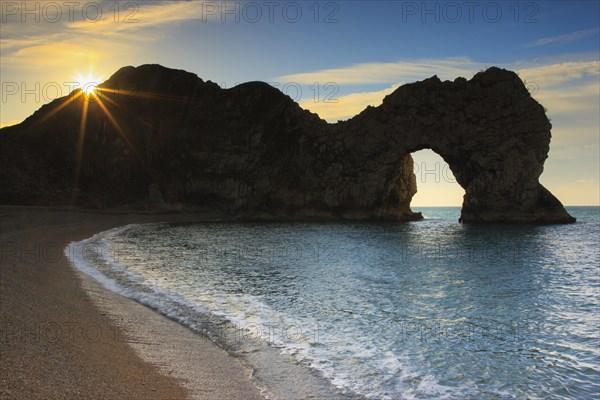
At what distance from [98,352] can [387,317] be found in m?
7.30

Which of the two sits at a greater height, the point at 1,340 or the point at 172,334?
the point at 1,340

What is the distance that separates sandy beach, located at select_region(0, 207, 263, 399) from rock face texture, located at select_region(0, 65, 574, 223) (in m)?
66.3

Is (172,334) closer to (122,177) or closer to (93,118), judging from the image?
(122,177)

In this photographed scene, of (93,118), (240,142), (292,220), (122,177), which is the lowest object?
(292,220)

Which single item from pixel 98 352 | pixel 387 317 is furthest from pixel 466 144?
pixel 98 352

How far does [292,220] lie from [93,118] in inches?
1965

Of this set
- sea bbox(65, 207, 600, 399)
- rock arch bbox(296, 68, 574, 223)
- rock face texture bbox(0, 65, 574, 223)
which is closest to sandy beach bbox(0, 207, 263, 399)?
sea bbox(65, 207, 600, 399)

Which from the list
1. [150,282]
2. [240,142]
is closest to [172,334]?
[150,282]

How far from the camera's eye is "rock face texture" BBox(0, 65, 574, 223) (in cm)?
6800

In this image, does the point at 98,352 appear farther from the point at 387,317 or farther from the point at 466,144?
the point at 466,144

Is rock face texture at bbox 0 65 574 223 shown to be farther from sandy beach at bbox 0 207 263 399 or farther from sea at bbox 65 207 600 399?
sandy beach at bbox 0 207 263 399

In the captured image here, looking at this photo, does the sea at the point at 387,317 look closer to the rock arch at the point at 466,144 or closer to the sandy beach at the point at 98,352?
the sandy beach at the point at 98,352

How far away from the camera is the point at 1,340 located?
693cm

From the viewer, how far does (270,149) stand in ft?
275
